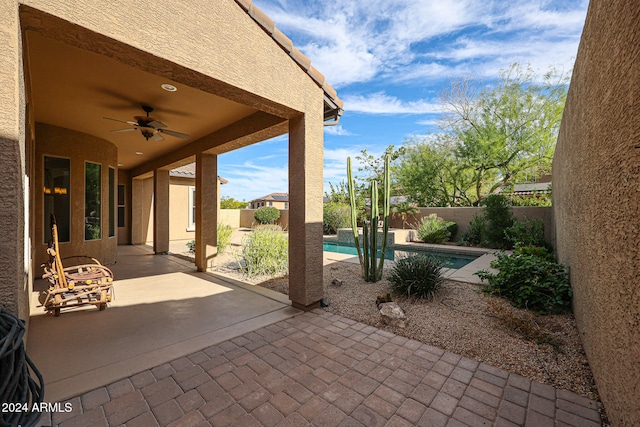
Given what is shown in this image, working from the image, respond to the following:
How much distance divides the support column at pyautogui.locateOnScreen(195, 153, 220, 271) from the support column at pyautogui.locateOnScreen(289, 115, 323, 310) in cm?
359

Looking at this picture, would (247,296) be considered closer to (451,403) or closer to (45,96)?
(451,403)

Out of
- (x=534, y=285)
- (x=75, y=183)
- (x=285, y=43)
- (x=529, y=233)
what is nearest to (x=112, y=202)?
(x=75, y=183)

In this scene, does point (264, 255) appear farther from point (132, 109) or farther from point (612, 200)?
point (612, 200)

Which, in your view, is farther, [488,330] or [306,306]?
[306,306]

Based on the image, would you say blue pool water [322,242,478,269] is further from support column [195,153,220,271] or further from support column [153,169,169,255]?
support column [153,169,169,255]

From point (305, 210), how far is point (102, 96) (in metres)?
4.14

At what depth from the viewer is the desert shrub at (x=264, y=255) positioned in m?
7.29

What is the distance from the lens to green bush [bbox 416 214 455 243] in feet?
42.0

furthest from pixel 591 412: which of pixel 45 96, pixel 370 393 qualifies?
pixel 45 96

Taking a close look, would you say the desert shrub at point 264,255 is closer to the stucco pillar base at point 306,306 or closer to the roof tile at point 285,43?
the stucco pillar base at point 306,306

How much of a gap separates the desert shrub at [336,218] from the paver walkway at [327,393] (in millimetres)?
14141

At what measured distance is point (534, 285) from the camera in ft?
14.5

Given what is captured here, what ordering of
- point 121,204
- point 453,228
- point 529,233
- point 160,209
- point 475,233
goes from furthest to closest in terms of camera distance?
point 453,228, point 121,204, point 475,233, point 160,209, point 529,233

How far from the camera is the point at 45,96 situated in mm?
4934
